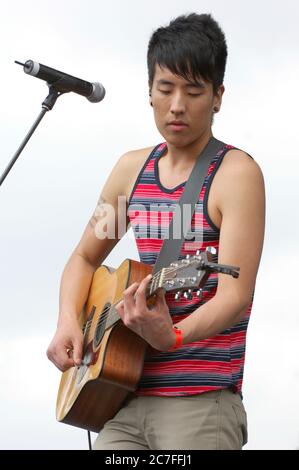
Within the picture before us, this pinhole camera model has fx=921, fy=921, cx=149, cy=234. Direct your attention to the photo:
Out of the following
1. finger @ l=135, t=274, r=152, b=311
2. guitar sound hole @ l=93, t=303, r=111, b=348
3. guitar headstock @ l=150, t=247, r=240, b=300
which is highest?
guitar headstock @ l=150, t=247, r=240, b=300

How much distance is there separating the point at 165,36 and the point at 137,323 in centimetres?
109

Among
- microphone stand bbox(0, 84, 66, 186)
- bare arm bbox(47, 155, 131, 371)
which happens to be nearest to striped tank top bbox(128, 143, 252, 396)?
bare arm bbox(47, 155, 131, 371)

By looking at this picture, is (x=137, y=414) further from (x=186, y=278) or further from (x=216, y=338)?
(x=186, y=278)

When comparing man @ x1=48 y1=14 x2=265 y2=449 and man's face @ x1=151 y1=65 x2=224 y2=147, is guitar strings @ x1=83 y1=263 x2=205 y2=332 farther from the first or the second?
man's face @ x1=151 y1=65 x2=224 y2=147

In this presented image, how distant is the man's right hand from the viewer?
11.1 feet

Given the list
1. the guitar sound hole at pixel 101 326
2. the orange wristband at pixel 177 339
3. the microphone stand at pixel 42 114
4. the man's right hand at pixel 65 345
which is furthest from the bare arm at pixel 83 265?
the orange wristband at pixel 177 339

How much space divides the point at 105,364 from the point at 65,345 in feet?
1.36

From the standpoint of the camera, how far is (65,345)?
3416mm

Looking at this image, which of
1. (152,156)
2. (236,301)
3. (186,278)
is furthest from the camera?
(152,156)

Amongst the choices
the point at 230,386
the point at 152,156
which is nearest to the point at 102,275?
the point at 152,156

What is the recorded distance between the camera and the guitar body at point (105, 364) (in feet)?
9.89

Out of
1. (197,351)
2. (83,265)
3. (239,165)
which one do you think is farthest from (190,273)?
(83,265)

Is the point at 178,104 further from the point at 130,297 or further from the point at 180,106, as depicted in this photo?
the point at 130,297
